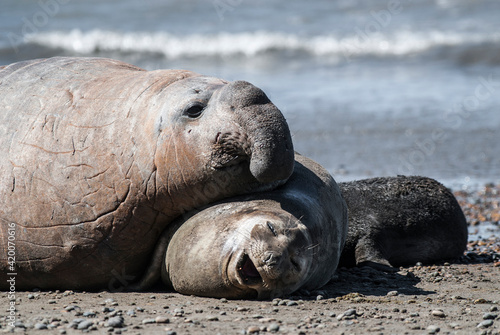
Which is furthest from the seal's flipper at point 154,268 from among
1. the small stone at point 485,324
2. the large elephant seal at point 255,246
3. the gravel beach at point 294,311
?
the small stone at point 485,324

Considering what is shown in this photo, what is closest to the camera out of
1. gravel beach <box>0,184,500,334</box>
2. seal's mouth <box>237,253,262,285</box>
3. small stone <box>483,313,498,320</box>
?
gravel beach <box>0,184,500,334</box>

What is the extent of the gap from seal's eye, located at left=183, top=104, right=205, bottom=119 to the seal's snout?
0.62ft

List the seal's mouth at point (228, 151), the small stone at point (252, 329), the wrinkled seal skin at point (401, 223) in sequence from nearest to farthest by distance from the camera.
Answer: the small stone at point (252, 329) → the seal's mouth at point (228, 151) → the wrinkled seal skin at point (401, 223)

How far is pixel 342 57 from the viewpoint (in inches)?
815

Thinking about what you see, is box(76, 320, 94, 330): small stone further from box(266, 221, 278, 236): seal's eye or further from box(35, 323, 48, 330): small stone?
box(266, 221, 278, 236): seal's eye

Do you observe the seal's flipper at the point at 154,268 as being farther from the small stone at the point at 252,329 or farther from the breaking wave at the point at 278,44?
the breaking wave at the point at 278,44

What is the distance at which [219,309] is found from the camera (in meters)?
4.75

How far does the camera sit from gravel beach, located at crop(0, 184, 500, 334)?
14.2 ft

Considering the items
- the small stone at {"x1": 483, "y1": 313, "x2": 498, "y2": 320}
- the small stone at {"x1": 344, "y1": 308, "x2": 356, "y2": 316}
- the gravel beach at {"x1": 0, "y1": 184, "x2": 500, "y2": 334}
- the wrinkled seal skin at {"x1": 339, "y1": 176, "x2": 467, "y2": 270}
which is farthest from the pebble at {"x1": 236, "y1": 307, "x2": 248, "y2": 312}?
the wrinkled seal skin at {"x1": 339, "y1": 176, "x2": 467, "y2": 270}

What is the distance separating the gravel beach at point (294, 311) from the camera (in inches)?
171

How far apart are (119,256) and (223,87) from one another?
4.46 ft

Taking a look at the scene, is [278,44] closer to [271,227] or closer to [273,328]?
[271,227]

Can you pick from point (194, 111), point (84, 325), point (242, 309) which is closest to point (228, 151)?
point (194, 111)

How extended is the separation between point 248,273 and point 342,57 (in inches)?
651
